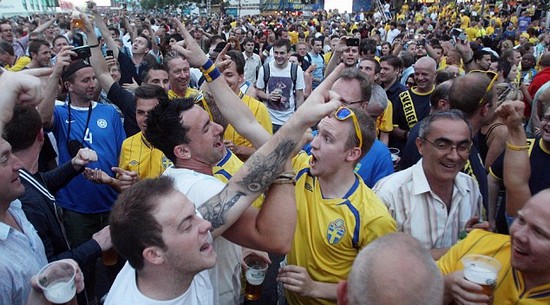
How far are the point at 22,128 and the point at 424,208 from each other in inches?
103

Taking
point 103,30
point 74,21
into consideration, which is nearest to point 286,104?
point 103,30

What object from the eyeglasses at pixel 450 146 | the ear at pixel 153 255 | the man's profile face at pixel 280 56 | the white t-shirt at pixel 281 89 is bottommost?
the white t-shirt at pixel 281 89

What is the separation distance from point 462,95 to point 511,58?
6485mm

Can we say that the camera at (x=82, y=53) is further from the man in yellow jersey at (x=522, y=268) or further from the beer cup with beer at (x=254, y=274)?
the man in yellow jersey at (x=522, y=268)

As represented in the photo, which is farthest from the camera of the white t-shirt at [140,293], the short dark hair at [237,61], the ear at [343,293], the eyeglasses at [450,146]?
the short dark hair at [237,61]

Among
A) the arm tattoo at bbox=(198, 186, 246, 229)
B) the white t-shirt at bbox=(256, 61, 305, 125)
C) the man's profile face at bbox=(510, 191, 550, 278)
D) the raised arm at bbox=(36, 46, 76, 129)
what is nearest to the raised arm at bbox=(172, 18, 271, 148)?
the arm tattoo at bbox=(198, 186, 246, 229)

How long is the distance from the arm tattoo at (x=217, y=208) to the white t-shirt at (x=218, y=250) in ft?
0.17

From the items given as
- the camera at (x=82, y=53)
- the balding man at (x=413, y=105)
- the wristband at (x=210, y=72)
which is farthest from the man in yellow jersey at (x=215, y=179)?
the balding man at (x=413, y=105)

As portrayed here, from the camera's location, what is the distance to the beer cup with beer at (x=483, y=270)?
6.00 ft

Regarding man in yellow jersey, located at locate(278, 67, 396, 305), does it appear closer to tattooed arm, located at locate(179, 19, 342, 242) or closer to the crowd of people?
the crowd of people

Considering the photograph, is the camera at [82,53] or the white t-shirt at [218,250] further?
the camera at [82,53]

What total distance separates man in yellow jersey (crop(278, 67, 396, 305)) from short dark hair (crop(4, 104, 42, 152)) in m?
1.79

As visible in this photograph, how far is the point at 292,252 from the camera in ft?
8.59

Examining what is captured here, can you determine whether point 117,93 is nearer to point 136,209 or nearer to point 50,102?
point 50,102
